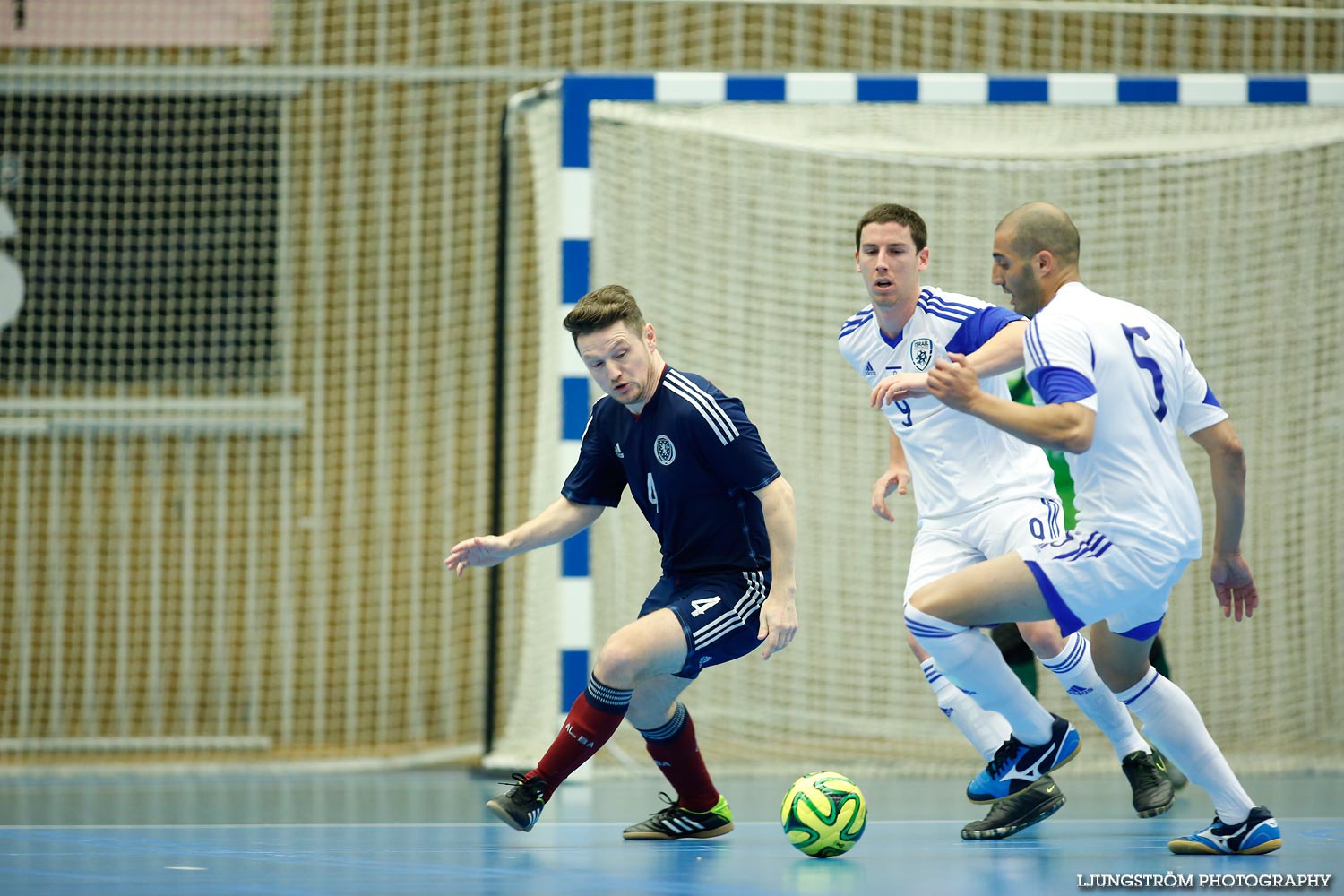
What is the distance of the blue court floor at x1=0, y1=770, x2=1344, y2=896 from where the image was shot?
3355mm

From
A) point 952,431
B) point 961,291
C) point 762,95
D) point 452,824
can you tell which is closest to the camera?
point 952,431

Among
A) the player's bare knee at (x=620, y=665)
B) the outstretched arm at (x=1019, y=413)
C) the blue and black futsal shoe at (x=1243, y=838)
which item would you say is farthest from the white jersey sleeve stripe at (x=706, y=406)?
the blue and black futsal shoe at (x=1243, y=838)

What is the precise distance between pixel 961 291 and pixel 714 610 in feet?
12.6

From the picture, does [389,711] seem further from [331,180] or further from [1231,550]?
[1231,550]

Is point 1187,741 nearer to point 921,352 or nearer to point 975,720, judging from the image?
point 975,720

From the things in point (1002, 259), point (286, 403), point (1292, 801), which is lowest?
point (1292, 801)

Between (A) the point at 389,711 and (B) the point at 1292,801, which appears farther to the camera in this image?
(A) the point at 389,711

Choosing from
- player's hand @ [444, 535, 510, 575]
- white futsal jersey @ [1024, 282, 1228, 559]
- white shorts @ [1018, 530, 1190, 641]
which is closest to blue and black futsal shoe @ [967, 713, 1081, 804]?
white shorts @ [1018, 530, 1190, 641]

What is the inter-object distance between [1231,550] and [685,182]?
415 cm

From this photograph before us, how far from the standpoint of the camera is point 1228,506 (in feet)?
12.1

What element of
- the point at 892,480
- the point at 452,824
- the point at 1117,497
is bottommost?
the point at 452,824

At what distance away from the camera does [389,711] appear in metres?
8.40

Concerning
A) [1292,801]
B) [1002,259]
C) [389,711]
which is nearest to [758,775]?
[1292,801]

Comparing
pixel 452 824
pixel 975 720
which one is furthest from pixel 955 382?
pixel 452 824
